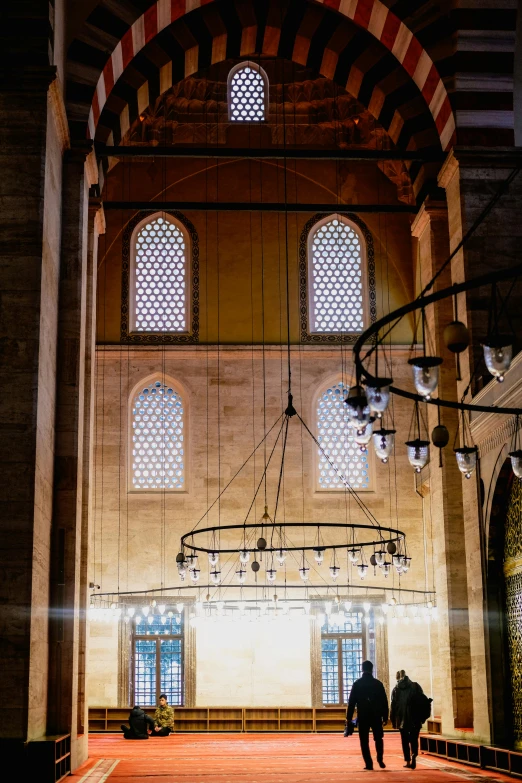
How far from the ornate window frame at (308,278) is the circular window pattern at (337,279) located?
0.25ft

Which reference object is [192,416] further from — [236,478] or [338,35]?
[338,35]

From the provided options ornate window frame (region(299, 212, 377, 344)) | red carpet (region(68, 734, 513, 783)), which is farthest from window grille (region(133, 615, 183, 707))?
ornate window frame (region(299, 212, 377, 344))

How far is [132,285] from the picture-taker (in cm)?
1650

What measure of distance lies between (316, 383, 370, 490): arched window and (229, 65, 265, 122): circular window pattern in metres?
4.69

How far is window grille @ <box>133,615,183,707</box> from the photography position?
15336mm

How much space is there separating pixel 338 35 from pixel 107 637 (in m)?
9.04

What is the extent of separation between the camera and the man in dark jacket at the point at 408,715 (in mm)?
9375

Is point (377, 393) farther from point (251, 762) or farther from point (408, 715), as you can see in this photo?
point (251, 762)

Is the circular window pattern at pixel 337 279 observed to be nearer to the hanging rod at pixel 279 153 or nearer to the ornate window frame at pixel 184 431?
the ornate window frame at pixel 184 431

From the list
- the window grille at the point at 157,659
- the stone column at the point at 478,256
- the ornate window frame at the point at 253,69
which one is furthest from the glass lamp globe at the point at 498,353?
the ornate window frame at the point at 253,69

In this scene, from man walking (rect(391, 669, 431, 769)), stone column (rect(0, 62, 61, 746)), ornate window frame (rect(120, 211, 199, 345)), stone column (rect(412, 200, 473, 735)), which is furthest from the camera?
ornate window frame (rect(120, 211, 199, 345))

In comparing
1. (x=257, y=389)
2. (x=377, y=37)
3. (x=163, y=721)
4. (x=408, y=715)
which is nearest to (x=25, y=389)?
(x=408, y=715)

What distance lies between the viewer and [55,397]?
944cm

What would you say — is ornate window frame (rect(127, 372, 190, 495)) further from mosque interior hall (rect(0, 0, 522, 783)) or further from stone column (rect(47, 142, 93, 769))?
stone column (rect(47, 142, 93, 769))
